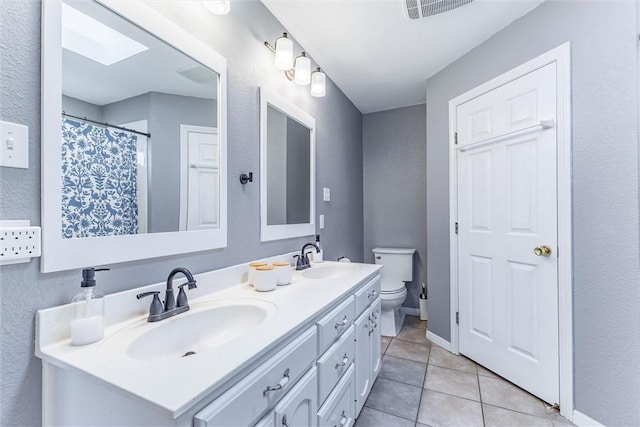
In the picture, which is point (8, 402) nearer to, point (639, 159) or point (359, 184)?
point (639, 159)

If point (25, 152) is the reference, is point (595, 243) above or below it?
below

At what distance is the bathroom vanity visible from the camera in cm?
58

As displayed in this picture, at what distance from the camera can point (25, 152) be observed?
72 centimetres

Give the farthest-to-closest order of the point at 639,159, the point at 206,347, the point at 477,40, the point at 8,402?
the point at 477,40 < the point at 639,159 < the point at 206,347 < the point at 8,402

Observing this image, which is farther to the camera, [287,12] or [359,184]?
[359,184]

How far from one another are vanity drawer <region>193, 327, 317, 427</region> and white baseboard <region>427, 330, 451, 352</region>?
70.8 inches

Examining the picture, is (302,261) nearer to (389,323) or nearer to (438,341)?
(389,323)

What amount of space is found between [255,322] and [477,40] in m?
2.31

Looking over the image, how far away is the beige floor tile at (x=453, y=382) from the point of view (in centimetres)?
176

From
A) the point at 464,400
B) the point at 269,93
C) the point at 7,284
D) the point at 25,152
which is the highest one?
the point at 269,93

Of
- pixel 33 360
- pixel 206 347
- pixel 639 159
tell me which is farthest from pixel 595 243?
pixel 33 360

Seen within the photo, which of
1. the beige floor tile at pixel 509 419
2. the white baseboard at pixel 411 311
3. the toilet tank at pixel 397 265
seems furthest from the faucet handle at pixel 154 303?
the white baseboard at pixel 411 311

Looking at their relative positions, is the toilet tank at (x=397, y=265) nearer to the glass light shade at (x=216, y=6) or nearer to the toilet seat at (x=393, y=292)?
the toilet seat at (x=393, y=292)

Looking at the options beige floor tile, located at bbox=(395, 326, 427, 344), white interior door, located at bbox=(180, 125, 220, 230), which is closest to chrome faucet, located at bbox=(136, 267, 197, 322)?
white interior door, located at bbox=(180, 125, 220, 230)
